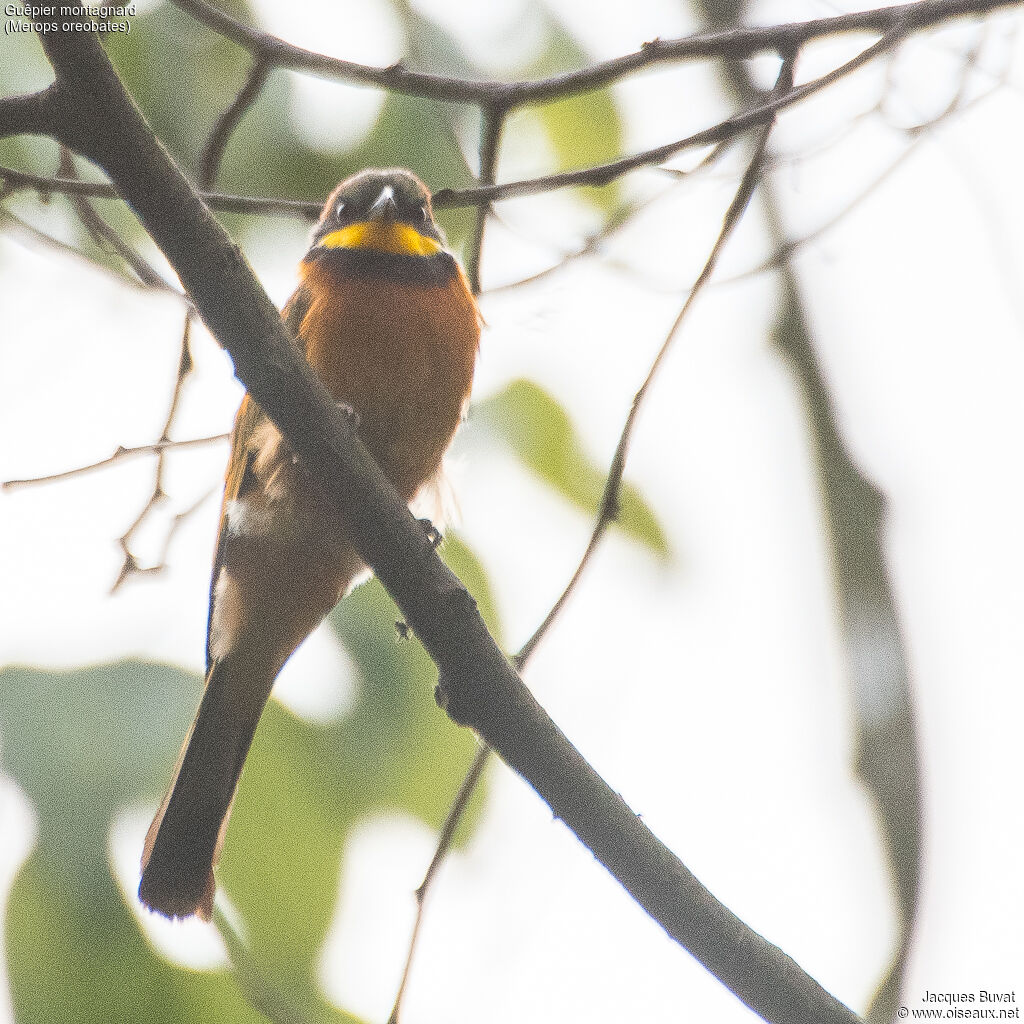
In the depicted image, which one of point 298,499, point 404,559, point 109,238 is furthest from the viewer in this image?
point 298,499

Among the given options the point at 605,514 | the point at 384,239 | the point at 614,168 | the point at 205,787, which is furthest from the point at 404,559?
the point at 384,239

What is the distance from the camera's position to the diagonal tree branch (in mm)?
2152

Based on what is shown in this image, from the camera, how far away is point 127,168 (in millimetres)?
2158

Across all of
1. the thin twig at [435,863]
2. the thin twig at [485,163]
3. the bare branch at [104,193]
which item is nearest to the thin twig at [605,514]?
the thin twig at [435,863]

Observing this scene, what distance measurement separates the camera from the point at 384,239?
4027 mm

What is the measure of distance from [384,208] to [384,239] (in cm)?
11

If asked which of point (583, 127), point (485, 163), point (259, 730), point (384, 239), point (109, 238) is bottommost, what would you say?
point (259, 730)

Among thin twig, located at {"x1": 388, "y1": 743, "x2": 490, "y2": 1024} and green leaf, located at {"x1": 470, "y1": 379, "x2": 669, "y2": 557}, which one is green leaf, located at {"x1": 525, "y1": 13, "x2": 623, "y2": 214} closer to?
green leaf, located at {"x1": 470, "y1": 379, "x2": 669, "y2": 557}

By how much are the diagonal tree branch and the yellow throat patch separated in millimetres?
1651

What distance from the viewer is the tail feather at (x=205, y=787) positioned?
3.50 metres

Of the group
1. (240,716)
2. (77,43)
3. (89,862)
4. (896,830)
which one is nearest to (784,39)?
(77,43)

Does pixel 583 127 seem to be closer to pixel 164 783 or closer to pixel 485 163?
pixel 485 163

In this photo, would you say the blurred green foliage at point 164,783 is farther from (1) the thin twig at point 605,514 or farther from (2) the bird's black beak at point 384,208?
(2) the bird's black beak at point 384,208

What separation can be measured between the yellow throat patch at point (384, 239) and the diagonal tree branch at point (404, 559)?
5.42 ft
